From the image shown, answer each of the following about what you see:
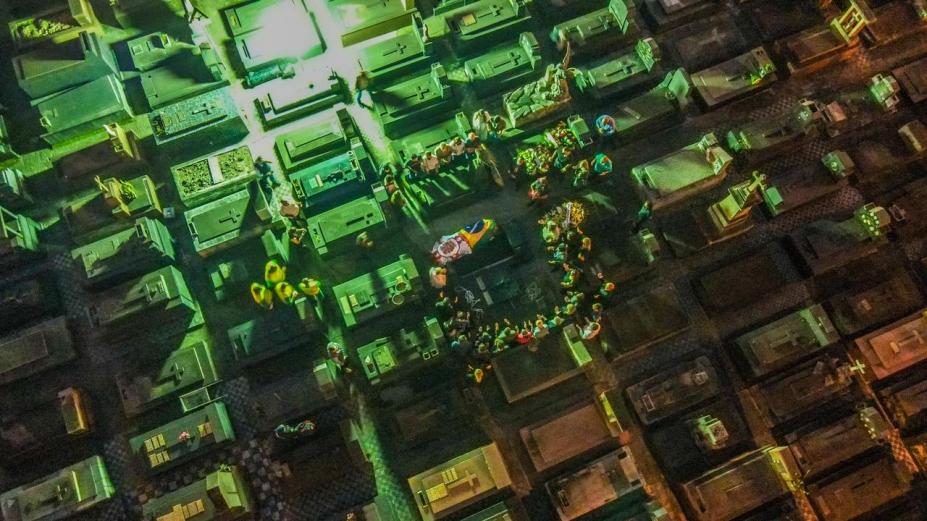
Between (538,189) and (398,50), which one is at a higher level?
(398,50)

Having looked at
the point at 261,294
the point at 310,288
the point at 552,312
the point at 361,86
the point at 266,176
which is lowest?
the point at 552,312

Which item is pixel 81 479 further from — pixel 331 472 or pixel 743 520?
pixel 743 520

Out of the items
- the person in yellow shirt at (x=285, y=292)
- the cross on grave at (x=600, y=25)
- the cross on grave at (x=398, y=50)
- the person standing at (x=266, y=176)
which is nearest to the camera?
the person in yellow shirt at (x=285, y=292)

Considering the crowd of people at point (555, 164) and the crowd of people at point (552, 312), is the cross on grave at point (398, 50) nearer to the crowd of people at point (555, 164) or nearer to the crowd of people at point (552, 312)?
the crowd of people at point (555, 164)

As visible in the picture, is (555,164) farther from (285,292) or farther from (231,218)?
(231,218)

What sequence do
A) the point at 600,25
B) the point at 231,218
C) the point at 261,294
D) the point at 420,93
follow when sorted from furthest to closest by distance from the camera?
the point at 600,25 < the point at 420,93 < the point at 231,218 < the point at 261,294

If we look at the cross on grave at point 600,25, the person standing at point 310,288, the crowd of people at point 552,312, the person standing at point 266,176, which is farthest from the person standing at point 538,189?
the person standing at point 266,176

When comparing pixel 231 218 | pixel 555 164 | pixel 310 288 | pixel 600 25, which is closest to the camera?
pixel 310 288

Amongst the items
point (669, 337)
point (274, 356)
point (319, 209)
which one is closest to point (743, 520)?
point (669, 337)

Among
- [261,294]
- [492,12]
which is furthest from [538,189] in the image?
[261,294]

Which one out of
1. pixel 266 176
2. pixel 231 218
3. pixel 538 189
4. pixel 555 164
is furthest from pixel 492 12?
pixel 231 218

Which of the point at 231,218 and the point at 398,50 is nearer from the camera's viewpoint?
the point at 231,218
